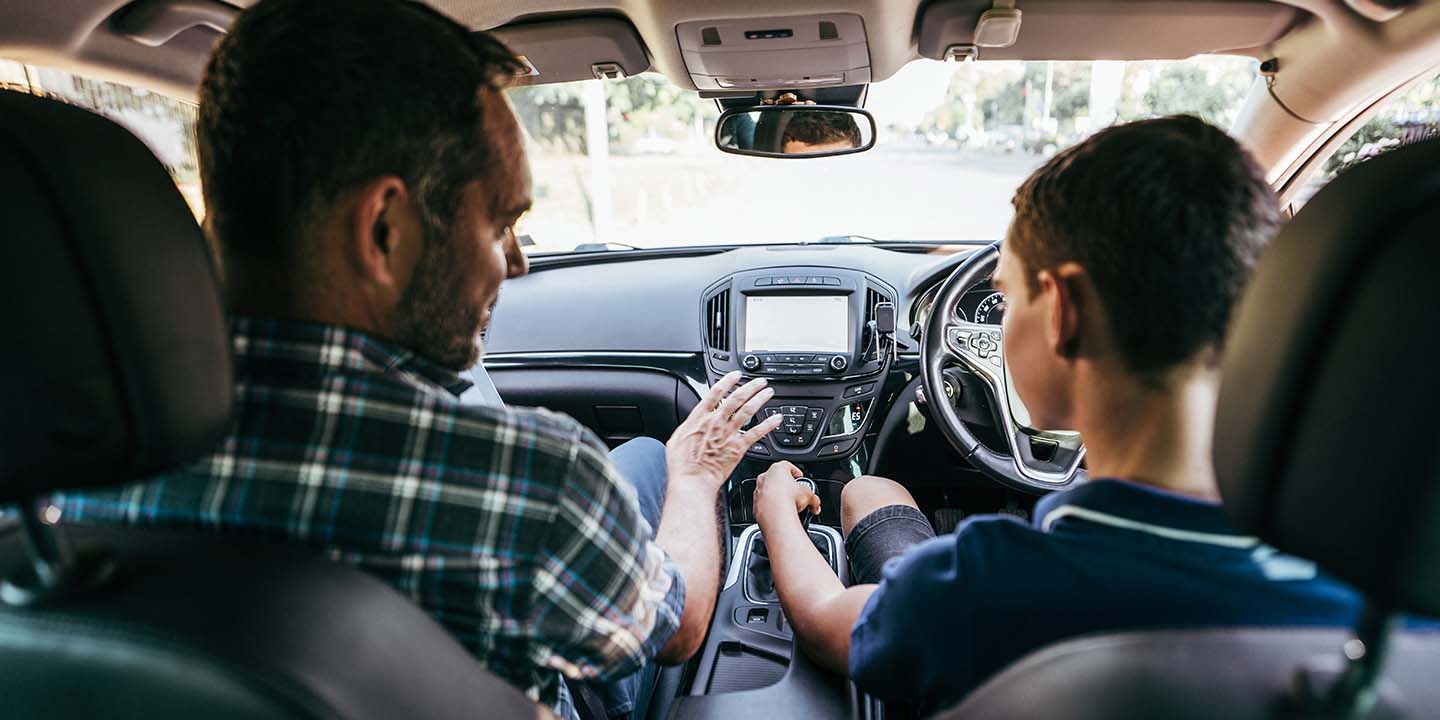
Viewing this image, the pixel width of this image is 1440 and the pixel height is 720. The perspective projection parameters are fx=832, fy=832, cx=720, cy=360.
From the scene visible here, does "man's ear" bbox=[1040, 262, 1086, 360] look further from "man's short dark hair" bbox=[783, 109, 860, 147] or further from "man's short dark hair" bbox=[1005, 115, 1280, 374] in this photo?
"man's short dark hair" bbox=[783, 109, 860, 147]

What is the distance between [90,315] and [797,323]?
2.73m

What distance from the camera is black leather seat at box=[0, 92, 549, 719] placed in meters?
0.78

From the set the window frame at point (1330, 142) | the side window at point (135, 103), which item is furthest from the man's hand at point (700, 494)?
the window frame at point (1330, 142)

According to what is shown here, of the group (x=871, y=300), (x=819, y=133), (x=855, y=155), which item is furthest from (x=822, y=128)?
(x=871, y=300)

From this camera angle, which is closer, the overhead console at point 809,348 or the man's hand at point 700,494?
the man's hand at point 700,494

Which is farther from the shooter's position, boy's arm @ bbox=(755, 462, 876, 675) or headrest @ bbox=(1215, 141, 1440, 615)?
boy's arm @ bbox=(755, 462, 876, 675)

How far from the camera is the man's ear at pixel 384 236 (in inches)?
45.6

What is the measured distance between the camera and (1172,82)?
2725mm

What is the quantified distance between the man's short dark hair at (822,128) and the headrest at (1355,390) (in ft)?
7.54

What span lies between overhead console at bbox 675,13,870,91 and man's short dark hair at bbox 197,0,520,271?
3.46 ft

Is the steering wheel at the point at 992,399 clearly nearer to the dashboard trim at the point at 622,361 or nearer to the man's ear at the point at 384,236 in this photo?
the dashboard trim at the point at 622,361

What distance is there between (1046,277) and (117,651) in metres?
1.25

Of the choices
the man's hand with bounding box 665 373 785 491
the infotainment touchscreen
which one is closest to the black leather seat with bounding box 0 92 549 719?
the man's hand with bounding box 665 373 785 491

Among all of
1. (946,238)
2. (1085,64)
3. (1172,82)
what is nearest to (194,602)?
(1085,64)
